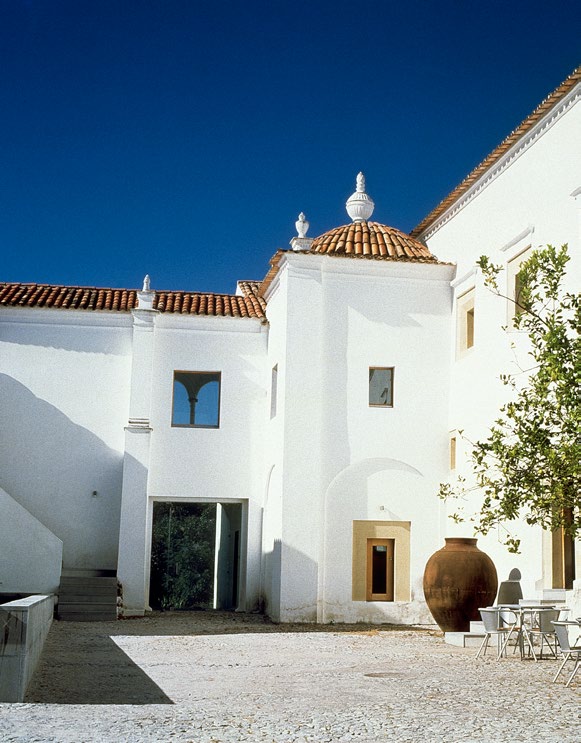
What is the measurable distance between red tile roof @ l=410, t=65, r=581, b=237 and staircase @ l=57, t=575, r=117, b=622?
9.87m

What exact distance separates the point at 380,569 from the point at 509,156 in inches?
312

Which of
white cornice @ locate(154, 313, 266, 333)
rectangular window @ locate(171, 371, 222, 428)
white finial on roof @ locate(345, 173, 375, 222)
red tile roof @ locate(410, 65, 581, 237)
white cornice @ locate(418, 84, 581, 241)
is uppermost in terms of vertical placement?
white finial on roof @ locate(345, 173, 375, 222)

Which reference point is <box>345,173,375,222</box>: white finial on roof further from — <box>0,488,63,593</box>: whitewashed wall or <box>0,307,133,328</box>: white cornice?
<box>0,488,63,593</box>: whitewashed wall

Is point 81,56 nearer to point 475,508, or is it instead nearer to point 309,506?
point 309,506

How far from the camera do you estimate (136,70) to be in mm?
16219

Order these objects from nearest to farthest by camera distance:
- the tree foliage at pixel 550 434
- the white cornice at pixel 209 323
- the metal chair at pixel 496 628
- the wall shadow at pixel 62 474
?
the tree foliage at pixel 550 434
the metal chair at pixel 496 628
the wall shadow at pixel 62 474
the white cornice at pixel 209 323

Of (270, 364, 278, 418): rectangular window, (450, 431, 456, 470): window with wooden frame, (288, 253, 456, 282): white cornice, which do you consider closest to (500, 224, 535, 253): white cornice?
(288, 253, 456, 282): white cornice

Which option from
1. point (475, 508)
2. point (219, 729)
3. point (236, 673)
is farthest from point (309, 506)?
point (219, 729)

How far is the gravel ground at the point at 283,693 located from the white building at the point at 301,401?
339 cm

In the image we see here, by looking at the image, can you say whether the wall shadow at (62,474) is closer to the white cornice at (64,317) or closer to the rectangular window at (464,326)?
the white cornice at (64,317)

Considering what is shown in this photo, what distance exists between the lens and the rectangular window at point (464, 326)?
18688 mm

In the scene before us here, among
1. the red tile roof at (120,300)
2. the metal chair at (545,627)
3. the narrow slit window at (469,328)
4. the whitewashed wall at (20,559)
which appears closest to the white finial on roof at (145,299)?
the red tile roof at (120,300)

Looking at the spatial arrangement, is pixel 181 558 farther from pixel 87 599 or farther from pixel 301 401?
pixel 301 401

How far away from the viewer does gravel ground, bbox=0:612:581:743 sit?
290 inches
